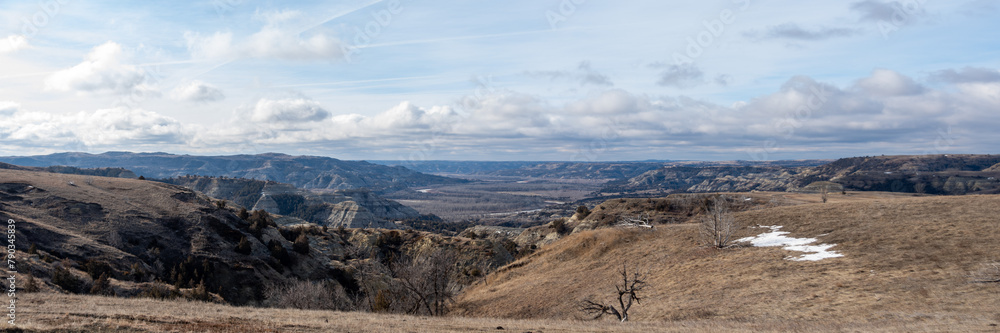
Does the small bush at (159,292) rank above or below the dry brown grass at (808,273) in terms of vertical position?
Answer: below

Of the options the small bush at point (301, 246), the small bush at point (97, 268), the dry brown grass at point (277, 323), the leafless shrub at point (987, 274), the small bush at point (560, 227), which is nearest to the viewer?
the dry brown grass at point (277, 323)

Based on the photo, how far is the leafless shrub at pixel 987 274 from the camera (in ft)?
66.7

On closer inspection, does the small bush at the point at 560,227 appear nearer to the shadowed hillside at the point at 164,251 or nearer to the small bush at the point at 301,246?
the shadowed hillside at the point at 164,251

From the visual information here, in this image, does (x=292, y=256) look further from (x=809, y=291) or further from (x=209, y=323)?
(x=809, y=291)

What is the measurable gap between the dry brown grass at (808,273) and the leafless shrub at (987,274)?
0.48 metres

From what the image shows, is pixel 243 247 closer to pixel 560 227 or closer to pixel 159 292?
pixel 159 292

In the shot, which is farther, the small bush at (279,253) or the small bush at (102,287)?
the small bush at (279,253)

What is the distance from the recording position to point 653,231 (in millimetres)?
49062

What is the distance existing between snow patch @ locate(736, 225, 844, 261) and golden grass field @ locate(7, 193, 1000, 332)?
857 mm

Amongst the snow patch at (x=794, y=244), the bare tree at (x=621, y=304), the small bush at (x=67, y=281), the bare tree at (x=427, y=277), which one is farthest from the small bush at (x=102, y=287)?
the snow patch at (x=794, y=244)

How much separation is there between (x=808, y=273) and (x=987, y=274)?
7.73 m

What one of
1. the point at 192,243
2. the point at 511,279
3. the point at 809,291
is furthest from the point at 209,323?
the point at 192,243

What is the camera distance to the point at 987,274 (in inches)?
822

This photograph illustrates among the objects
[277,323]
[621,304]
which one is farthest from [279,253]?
[621,304]
